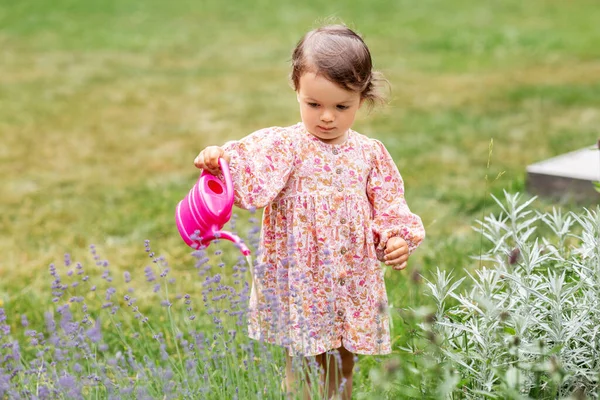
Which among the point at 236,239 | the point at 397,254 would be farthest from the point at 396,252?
the point at 236,239

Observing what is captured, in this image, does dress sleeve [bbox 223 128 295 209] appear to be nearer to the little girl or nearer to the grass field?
the little girl

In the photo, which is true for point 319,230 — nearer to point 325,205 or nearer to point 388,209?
point 325,205

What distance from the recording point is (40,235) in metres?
5.13

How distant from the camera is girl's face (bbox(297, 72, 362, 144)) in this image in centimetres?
256

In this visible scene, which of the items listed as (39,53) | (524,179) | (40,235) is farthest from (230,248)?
(39,53)

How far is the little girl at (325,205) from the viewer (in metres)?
2.58

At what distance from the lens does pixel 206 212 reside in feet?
7.97

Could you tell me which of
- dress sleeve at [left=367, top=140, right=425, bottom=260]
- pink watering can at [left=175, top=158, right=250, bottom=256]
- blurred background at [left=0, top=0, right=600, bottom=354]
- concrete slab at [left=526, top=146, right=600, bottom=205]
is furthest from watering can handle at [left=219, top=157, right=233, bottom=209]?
concrete slab at [left=526, top=146, right=600, bottom=205]

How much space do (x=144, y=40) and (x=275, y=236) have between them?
1074cm

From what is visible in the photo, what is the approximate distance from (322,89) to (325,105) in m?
0.06

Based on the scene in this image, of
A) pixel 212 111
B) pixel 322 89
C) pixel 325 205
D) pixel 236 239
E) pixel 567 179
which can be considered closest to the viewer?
pixel 236 239

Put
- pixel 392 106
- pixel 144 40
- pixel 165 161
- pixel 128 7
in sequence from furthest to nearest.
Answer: pixel 128 7 < pixel 144 40 < pixel 392 106 < pixel 165 161

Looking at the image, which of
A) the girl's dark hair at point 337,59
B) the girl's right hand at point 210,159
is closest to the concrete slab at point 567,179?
the girl's dark hair at point 337,59

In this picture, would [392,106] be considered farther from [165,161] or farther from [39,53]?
[39,53]
